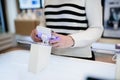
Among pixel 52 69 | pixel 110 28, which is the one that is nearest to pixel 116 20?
pixel 110 28

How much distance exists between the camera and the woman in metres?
0.79

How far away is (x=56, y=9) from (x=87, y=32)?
22cm

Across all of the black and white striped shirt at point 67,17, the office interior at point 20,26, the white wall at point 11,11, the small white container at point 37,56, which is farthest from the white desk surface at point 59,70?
the white wall at point 11,11

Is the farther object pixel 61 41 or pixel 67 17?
pixel 67 17

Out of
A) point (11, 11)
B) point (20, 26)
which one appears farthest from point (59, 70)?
point (11, 11)

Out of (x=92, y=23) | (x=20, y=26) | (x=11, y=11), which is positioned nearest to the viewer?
(x=92, y=23)

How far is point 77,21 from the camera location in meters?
0.84

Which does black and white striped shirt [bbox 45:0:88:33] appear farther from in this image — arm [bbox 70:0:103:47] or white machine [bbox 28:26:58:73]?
white machine [bbox 28:26:58:73]

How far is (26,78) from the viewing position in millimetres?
643

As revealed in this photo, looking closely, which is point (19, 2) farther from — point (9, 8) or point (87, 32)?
point (87, 32)

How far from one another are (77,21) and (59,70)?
0.92ft

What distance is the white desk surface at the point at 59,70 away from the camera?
64cm

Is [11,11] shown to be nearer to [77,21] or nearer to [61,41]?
[77,21]

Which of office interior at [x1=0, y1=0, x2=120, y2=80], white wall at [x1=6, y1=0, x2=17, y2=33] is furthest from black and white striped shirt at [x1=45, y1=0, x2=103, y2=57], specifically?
white wall at [x1=6, y1=0, x2=17, y2=33]
